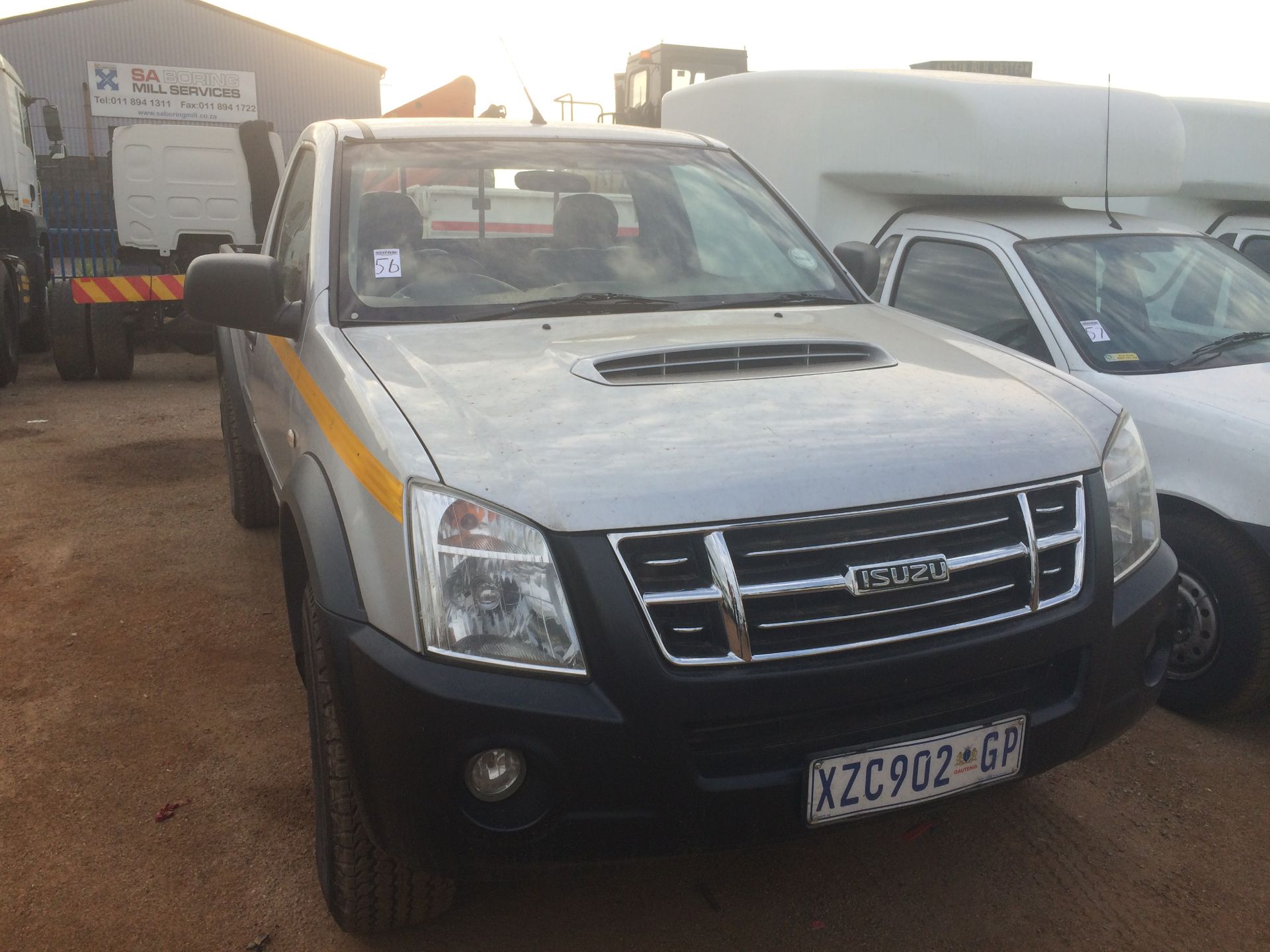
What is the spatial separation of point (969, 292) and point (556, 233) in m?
1.93

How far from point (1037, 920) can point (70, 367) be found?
30.0 ft

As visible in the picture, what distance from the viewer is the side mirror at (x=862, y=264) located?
367cm

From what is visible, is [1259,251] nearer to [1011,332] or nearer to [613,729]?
[1011,332]

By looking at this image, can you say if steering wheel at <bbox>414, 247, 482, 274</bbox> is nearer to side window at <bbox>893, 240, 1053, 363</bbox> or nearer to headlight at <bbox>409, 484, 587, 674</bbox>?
headlight at <bbox>409, 484, 587, 674</bbox>

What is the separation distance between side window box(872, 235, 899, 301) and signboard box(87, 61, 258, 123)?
2990 cm

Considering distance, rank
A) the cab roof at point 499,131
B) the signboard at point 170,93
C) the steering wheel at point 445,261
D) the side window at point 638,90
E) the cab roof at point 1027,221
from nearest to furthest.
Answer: the steering wheel at point 445,261, the cab roof at point 499,131, the cab roof at point 1027,221, the side window at point 638,90, the signboard at point 170,93

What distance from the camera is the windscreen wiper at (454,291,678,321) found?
2893 millimetres

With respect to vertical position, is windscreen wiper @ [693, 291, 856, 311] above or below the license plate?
above

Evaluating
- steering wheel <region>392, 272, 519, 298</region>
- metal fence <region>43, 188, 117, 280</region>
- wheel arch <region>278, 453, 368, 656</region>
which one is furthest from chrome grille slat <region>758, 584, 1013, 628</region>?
metal fence <region>43, 188, 117, 280</region>

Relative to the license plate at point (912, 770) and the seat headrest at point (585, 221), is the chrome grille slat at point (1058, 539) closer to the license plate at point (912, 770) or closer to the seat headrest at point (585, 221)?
the license plate at point (912, 770)


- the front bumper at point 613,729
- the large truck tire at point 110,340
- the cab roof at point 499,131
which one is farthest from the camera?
the large truck tire at point 110,340

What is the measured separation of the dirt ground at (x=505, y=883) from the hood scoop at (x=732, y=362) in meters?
0.99

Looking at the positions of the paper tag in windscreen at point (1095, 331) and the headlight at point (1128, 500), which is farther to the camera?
the paper tag in windscreen at point (1095, 331)

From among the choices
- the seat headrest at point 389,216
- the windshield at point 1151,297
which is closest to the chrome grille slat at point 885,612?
the seat headrest at point 389,216
